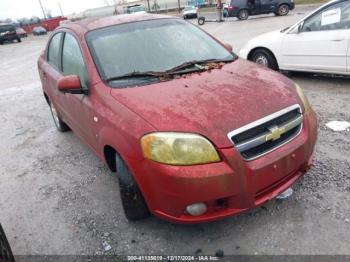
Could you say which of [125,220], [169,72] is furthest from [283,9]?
[125,220]

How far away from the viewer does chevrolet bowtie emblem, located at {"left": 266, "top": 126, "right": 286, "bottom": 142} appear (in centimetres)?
251

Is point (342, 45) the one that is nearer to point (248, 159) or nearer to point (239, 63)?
point (239, 63)

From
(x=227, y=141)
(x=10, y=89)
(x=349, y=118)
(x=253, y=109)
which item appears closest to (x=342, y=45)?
(x=349, y=118)

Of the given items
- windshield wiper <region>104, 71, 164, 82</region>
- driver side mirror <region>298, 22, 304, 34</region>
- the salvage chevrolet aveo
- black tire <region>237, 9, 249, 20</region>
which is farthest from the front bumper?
black tire <region>237, 9, 249, 20</region>

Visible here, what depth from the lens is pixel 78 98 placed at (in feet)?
11.7

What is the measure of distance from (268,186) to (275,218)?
49cm

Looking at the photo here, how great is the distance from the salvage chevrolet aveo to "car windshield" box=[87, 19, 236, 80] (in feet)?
0.03

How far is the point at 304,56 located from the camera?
242 inches

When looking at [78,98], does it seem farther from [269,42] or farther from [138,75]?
[269,42]

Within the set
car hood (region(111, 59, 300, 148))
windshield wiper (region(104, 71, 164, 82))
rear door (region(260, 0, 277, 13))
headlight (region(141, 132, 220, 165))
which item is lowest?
rear door (region(260, 0, 277, 13))

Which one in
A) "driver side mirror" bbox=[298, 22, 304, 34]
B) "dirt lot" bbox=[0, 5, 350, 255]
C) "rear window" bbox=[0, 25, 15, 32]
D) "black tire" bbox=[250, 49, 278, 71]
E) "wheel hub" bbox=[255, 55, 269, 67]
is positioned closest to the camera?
"dirt lot" bbox=[0, 5, 350, 255]

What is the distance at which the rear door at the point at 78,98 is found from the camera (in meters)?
3.33

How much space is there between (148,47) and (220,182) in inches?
68.1

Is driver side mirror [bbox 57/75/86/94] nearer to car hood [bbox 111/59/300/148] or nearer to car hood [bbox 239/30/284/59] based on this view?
car hood [bbox 111/59/300/148]
